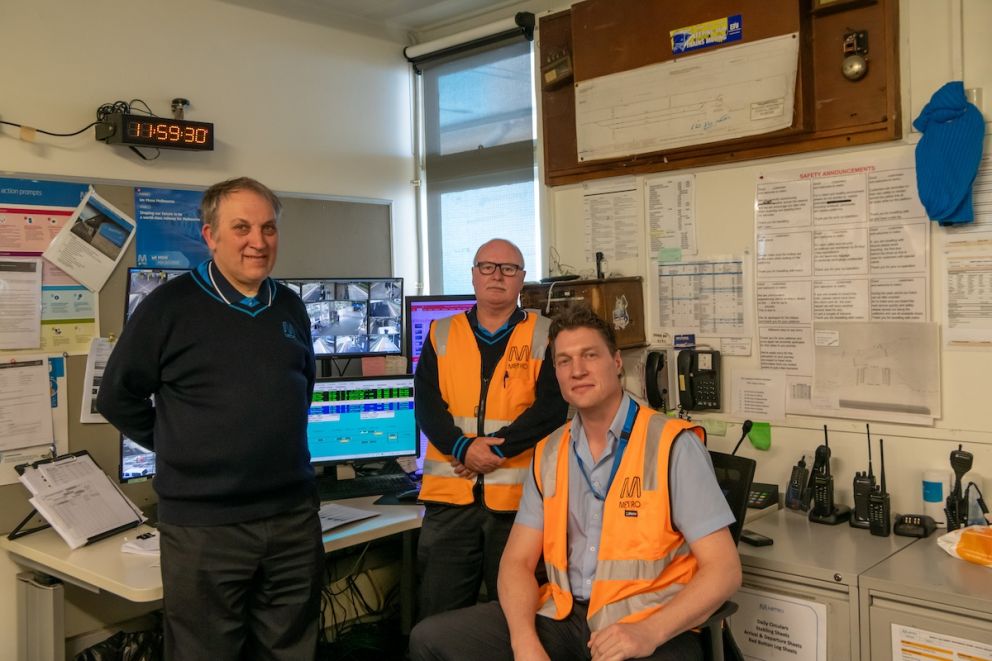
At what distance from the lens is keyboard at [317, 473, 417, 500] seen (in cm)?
322

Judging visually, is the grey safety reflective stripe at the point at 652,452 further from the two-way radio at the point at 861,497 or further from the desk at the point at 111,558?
the desk at the point at 111,558

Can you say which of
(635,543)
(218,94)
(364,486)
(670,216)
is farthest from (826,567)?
(218,94)

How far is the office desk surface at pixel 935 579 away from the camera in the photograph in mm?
2090

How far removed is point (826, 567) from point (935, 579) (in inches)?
10.4

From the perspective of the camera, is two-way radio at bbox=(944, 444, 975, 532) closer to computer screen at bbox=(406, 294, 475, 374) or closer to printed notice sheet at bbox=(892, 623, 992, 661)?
printed notice sheet at bbox=(892, 623, 992, 661)

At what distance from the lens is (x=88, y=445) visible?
3104mm

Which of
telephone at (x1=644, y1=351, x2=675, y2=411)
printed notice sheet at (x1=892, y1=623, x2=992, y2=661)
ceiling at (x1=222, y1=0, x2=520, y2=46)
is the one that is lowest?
A: printed notice sheet at (x1=892, y1=623, x2=992, y2=661)

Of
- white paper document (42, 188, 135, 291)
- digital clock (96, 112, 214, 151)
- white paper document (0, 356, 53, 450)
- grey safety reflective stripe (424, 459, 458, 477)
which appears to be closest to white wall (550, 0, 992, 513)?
grey safety reflective stripe (424, 459, 458, 477)

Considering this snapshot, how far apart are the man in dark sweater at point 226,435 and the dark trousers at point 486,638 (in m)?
0.37

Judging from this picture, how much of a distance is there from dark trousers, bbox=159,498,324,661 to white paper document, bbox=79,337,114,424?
46.8 inches

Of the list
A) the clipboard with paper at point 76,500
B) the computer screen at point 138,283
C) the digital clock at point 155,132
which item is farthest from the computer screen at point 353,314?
the clipboard with paper at point 76,500

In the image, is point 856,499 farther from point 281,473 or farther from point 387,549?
point 387,549

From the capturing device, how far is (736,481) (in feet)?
7.64

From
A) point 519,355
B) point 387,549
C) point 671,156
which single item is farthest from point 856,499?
point 387,549
